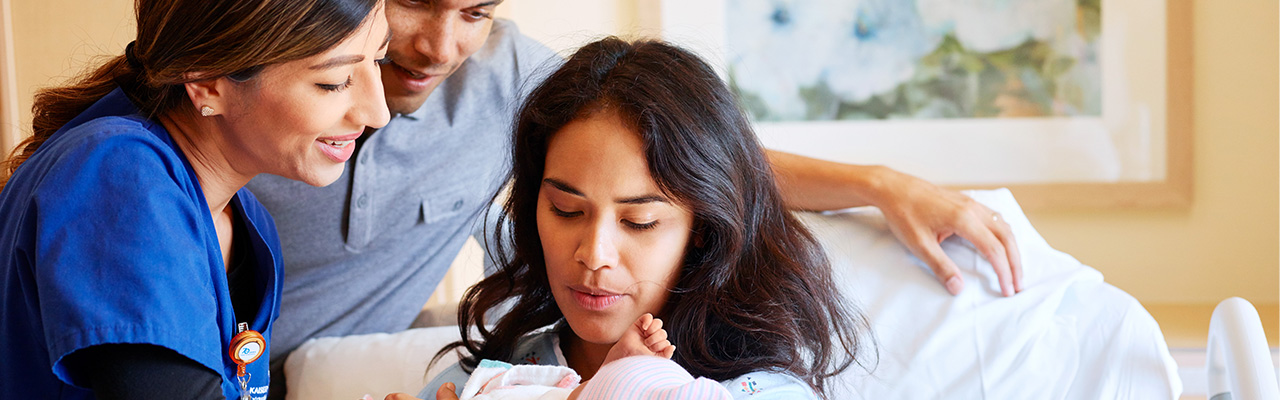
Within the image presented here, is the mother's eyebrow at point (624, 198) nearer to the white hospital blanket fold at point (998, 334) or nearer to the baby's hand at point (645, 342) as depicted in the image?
the baby's hand at point (645, 342)

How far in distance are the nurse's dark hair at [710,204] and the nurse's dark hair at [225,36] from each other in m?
0.28

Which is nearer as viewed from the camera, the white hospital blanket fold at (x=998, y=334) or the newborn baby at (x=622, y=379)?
the newborn baby at (x=622, y=379)

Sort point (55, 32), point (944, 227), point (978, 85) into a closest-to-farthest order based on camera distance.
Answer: point (944, 227), point (55, 32), point (978, 85)


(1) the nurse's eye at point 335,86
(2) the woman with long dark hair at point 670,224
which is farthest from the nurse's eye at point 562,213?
(1) the nurse's eye at point 335,86

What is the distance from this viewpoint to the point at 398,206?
1.68m

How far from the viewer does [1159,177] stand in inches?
94.2

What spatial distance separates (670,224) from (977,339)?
632 mm

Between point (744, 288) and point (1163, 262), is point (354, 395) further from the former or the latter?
point (1163, 262)

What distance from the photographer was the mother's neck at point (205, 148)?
99cm

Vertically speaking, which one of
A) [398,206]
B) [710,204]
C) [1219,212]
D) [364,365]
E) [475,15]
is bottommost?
[1219,212]

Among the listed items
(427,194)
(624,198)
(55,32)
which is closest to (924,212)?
(624,198)

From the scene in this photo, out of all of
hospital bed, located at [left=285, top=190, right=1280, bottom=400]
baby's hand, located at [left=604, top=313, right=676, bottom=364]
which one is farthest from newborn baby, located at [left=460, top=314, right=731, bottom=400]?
hospital bed, located at [left=285, top=190, right=1280, bottom=400]

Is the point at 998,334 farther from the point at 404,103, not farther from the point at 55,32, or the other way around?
the point at 55,32

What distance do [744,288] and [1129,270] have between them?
69.5 inches
